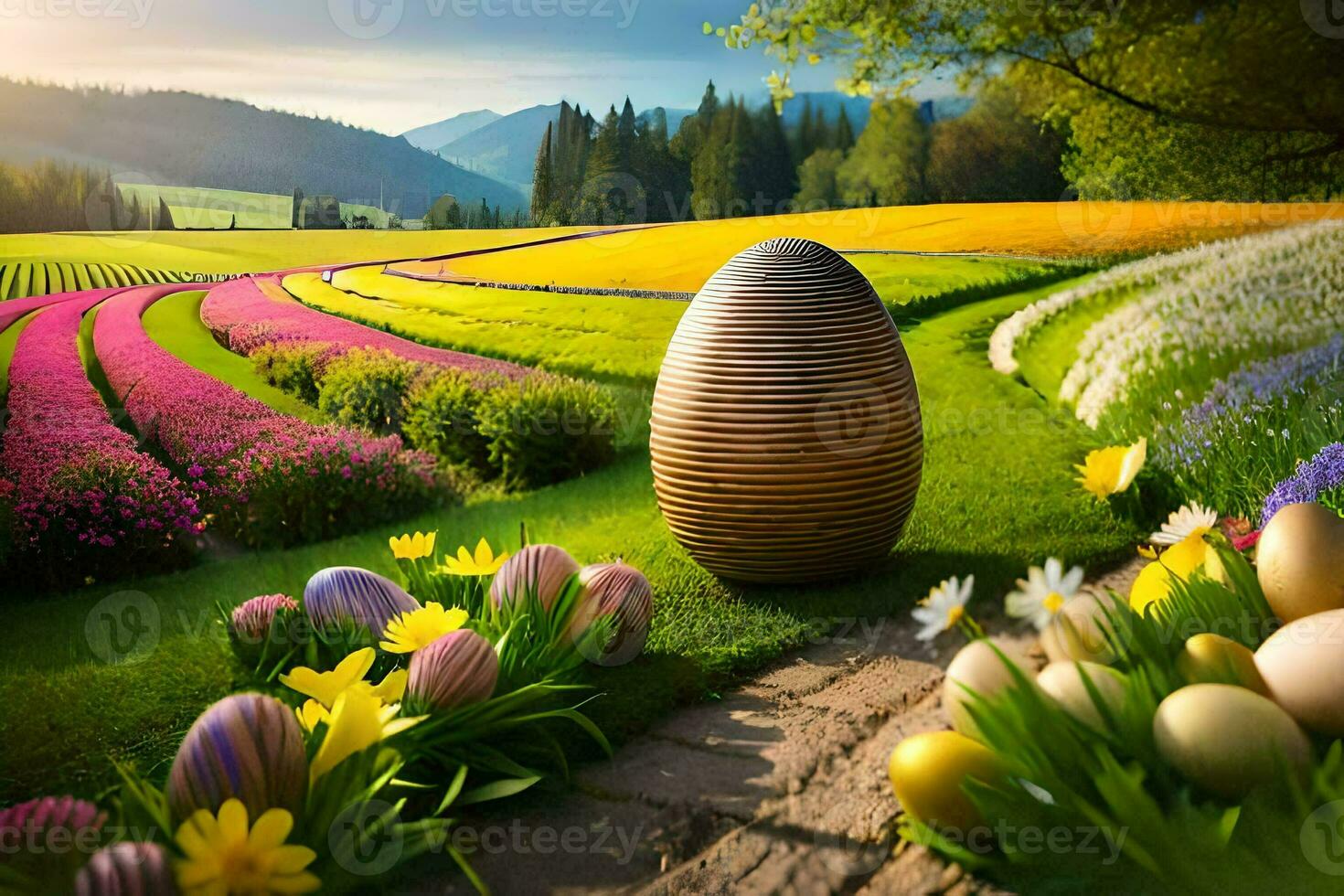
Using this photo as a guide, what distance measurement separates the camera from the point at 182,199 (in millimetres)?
5344

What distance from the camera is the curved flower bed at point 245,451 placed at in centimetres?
491

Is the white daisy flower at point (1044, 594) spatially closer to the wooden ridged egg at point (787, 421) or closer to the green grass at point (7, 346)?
the wooden ridged egg at point (787, 421)

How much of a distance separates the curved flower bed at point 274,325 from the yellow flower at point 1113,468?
3.30 metres

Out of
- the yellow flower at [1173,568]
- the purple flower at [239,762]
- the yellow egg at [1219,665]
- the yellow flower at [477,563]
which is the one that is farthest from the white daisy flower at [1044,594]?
the yellow flower at [477,563]

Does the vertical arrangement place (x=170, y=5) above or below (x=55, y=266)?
above

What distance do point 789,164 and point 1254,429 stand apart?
3068 mm

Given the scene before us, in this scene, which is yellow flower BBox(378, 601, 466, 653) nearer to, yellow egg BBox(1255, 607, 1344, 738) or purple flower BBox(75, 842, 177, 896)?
purple flower BBox(75, 842, 177, 896)

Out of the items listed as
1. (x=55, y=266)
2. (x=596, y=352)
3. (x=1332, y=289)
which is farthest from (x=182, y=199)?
(x=1332, y=289)

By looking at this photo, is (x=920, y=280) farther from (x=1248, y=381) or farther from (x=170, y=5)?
(x=170, y=5)

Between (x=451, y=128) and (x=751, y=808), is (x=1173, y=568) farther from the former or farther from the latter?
(x=451, y=128)

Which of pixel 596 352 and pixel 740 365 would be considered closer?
pixel 740 365

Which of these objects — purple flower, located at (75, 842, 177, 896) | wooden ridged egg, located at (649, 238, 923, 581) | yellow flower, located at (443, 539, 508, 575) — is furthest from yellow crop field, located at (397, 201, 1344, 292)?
purple flower, located at (75, 842, 177, 896)

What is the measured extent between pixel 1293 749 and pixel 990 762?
58cm

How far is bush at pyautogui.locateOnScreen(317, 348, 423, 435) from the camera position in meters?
5.47
